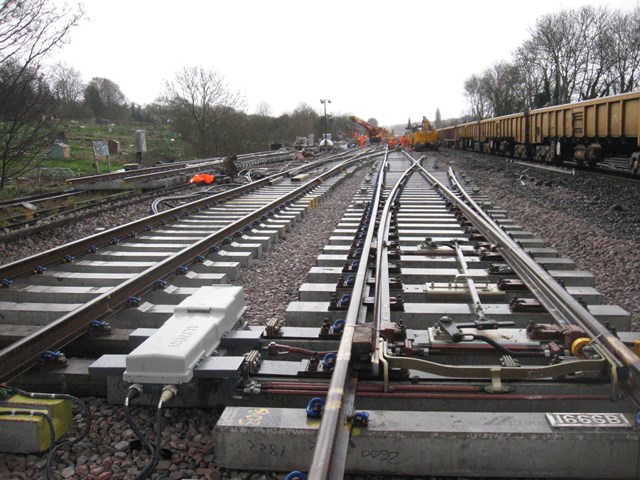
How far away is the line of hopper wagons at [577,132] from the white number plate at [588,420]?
965 centimetres

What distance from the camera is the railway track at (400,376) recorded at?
2.16 metres

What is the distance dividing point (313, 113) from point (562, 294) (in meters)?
60.7

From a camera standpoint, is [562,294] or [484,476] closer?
[484,476]

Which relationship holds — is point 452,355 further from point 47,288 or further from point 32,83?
point 32,83

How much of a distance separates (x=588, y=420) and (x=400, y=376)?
0.82 meters

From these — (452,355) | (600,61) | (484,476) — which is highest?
(600,61)

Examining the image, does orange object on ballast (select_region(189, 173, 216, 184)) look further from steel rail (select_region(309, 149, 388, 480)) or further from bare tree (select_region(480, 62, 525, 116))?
bare tree (select_region(480, 62, 525, 116))

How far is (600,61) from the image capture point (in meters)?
42.8

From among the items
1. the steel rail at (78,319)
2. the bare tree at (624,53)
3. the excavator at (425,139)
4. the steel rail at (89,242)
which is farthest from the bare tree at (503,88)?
the steel rail at (78,319)

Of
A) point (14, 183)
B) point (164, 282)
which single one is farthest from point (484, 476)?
point (14, 183)

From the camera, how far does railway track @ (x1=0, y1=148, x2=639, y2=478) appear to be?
85.0 inches

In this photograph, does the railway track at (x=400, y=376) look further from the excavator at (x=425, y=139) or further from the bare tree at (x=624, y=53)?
the bare tree at (x=624, y=53)

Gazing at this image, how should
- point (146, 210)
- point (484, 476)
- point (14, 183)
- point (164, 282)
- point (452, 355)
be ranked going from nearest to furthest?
point (484, 476), point (452, 355), point (164, 282), point (146, 210), point (14, 183)

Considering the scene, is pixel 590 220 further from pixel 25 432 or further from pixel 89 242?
pixel 25 432
